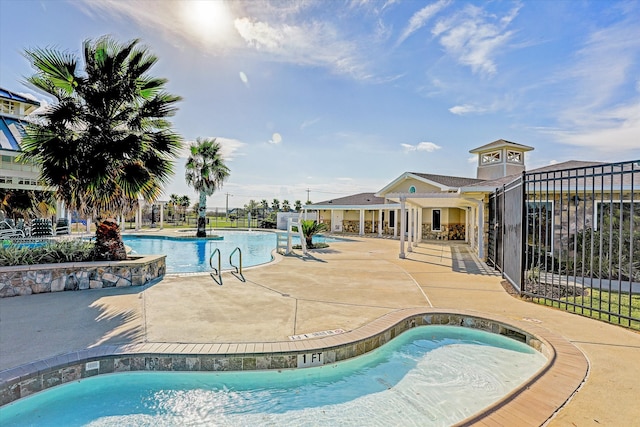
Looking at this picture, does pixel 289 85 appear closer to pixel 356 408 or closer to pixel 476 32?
pixel 476 32

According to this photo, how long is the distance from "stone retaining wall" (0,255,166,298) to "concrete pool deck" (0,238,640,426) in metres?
0.35

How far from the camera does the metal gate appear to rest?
291 inches

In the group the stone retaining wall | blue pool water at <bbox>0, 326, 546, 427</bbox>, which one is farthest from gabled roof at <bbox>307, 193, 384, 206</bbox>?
blue pool water at <bbox>0, 326, 546, 427</bbox>

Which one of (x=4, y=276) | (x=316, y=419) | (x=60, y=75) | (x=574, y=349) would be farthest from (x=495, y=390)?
(x=60, y=75)

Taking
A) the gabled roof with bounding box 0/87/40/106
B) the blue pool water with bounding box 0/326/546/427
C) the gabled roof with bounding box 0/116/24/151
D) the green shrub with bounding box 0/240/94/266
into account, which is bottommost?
the blue pool water with bounding box 0/326/546/427

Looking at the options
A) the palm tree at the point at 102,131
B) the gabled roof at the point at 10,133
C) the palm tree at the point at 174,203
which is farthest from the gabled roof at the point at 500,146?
the palm tree at the point at 174,203

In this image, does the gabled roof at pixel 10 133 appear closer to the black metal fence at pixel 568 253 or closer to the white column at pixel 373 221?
the black metal fence at pixel 568 253

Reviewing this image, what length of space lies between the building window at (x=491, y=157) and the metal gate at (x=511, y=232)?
12539 millimetres

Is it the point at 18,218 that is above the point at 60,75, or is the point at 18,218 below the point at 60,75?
below

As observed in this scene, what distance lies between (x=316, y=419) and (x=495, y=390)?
6.97 feet

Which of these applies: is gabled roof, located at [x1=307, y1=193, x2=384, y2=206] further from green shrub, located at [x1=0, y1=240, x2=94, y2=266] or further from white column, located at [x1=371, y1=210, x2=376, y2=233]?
green shrub, located at [x1=0, y1=240, x2=94, y2=266]

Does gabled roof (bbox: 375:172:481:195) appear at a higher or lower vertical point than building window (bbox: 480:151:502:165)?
lower

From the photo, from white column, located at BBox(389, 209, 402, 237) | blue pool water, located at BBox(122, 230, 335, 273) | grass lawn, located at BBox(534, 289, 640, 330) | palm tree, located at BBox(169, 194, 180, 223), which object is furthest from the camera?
palm tree, located at BBox(169, 194, 180, 223)

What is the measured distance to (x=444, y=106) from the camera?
50.2ft
